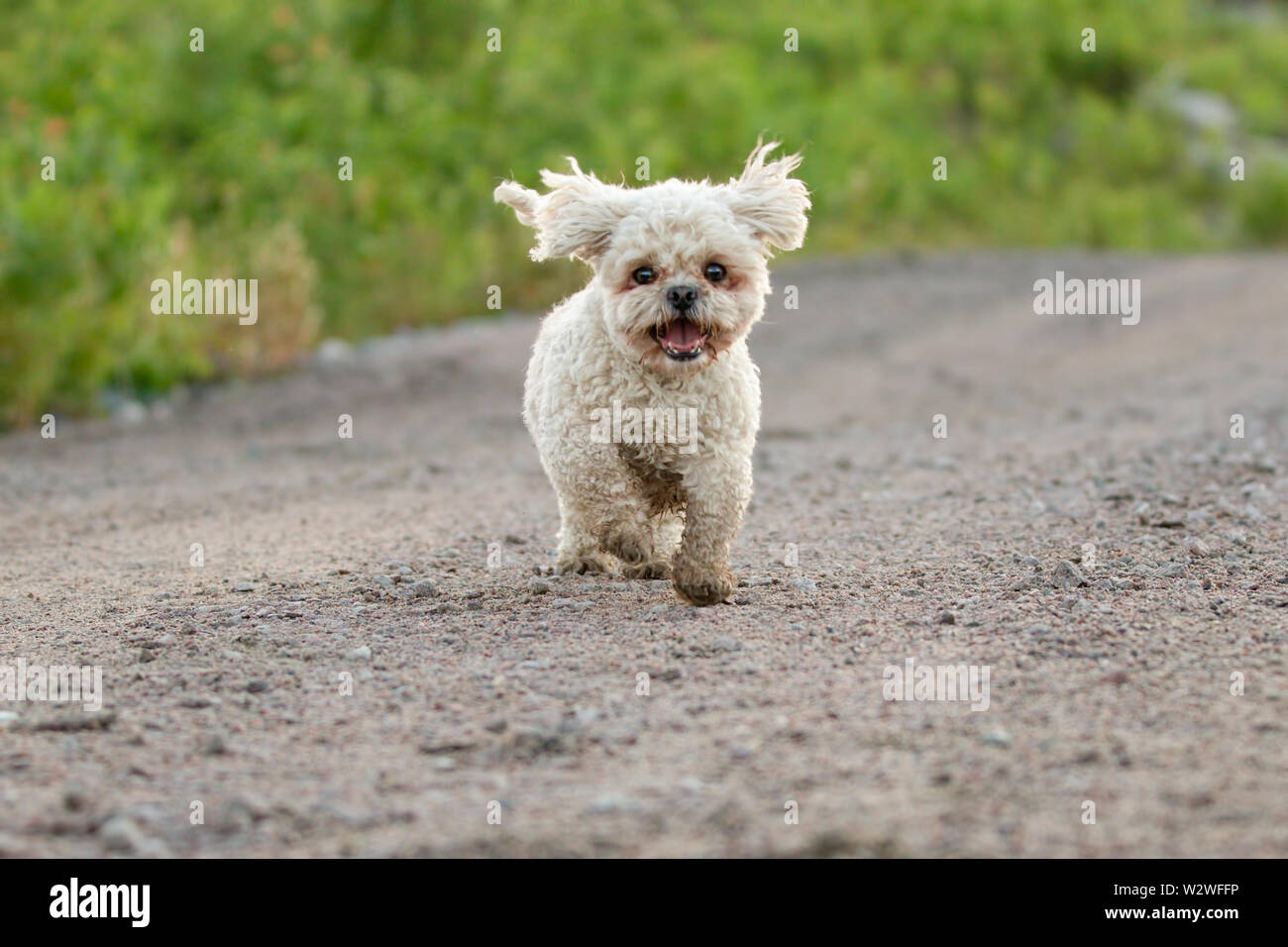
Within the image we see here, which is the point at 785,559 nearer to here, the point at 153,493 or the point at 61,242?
the point at 153,493

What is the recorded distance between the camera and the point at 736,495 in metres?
5.77

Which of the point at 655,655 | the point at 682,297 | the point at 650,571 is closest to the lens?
the point at 655,655

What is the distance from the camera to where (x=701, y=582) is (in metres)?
5.70

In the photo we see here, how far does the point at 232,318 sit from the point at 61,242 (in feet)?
7.78

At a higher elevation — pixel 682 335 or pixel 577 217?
pixel 577 217

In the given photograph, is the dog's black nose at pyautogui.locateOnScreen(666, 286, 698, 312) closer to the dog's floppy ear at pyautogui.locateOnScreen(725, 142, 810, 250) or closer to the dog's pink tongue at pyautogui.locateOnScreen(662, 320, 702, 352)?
the dog's pink tongue at pyautogui.locateOnScreen(662, 320, 702, 352)

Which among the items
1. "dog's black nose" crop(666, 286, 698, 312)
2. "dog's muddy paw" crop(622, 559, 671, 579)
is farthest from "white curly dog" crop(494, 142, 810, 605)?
"dog's muddy paw" crop(622, 559, 671, 579)

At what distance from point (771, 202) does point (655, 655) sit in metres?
1.83

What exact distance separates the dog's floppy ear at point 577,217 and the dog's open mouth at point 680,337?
18.0 inches

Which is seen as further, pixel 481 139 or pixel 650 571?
pixel 481 139

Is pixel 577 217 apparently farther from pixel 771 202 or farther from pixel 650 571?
pixel 650 571

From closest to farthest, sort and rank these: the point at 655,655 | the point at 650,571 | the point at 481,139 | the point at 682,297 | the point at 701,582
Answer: the point at 655,655 < the point at 682,297 < the point at 701,582 < the point at 650,571 < the point at 481,139

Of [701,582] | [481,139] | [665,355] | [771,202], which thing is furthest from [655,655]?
[481,139]

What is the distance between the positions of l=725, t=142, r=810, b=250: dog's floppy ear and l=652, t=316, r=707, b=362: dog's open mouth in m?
0.52
